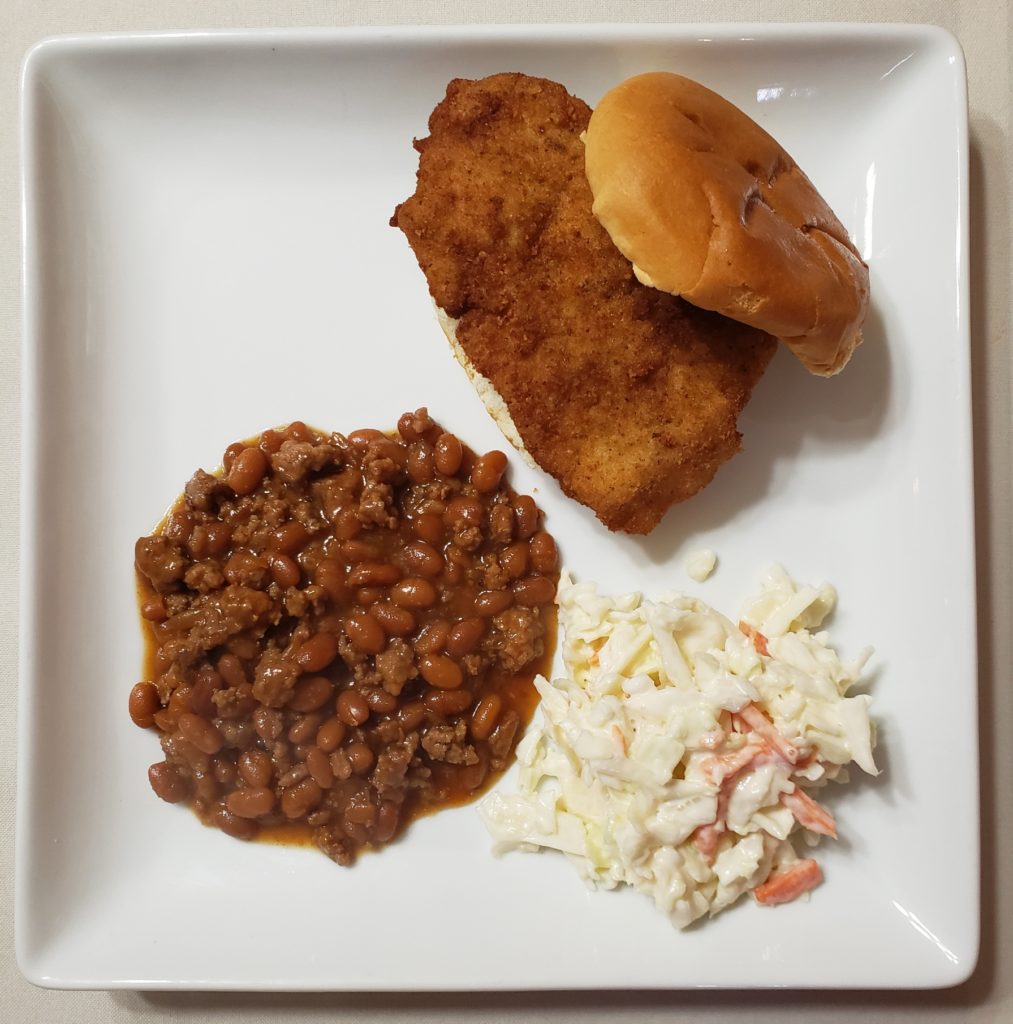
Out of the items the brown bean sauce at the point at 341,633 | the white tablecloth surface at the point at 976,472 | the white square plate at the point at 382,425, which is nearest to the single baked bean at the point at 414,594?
the brown bean sauce at the point at 341,633

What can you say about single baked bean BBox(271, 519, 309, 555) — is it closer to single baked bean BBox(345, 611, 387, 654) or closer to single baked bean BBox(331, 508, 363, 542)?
Result: single baked bean BBox(331, 508, 363, 542)

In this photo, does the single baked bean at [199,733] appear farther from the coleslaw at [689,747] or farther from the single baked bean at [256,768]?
the coleslaw at [689,747]

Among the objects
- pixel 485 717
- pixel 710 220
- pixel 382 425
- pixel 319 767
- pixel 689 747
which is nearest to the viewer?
pixel 710 220

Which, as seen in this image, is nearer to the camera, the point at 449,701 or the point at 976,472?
the point at 449,701

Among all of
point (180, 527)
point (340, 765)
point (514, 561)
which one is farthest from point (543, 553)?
point (180, 527)

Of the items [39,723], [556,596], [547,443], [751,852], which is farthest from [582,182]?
[39,723]

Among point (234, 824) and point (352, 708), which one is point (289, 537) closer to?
point (352, 708)

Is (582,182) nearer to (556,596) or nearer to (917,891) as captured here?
(556,596)
